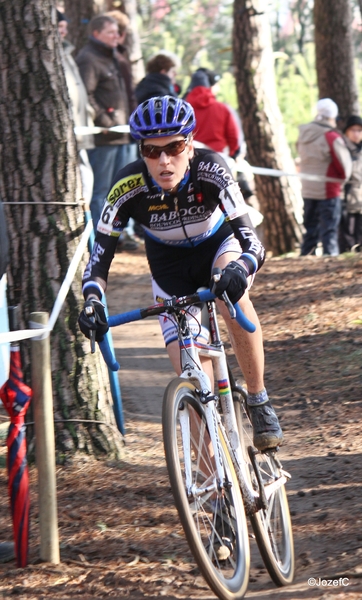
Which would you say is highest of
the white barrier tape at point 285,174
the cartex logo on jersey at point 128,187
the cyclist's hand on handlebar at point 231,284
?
the cartex logo on jersey at point 128,187

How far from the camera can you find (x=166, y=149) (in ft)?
13.9

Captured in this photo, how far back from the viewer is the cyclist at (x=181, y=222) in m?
4.22

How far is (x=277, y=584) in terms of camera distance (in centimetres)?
423

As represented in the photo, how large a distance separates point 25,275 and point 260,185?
8.35 metres

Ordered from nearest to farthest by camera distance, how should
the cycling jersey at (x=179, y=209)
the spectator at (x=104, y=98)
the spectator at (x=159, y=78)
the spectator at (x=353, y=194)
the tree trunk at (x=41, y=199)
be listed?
1. the cycling jersey at (x=179, y=209)
2. the tree trunk at (x=41, y=199)
3. the spectator at (x=159, y=78)
4. the spectator at (x=104, y=98)
5. the spectator at (x=353, y=194)

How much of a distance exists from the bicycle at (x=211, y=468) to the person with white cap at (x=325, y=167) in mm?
8388

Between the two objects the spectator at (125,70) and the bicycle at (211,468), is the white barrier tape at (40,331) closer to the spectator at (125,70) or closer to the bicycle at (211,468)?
the bicycle at (211,468)

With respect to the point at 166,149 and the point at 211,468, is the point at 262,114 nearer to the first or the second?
the point at 166,149

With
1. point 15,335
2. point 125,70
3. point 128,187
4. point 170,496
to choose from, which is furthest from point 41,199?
point 125,70

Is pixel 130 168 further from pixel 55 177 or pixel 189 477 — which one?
pixel 189 477

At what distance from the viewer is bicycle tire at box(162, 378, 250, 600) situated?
3.59 meters

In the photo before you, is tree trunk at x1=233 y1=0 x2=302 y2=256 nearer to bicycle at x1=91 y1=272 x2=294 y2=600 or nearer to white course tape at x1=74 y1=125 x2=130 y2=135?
white course tape at x1=74 y1=125 x2=130 y2=135

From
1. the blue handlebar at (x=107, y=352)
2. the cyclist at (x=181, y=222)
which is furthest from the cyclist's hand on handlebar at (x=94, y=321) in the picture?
the cyclist at (x=181, y=222)

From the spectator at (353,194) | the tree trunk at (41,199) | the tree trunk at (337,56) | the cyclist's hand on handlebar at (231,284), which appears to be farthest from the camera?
the tree trunk at (337,56)
